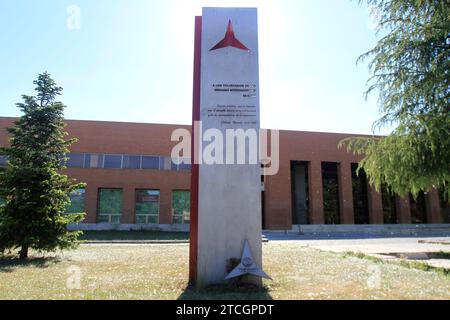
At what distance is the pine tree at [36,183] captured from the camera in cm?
1220

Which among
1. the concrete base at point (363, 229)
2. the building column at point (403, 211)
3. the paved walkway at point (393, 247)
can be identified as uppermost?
the building column at point (403, 211)

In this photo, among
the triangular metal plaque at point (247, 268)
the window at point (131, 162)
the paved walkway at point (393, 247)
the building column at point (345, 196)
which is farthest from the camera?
the building column at point (345, 196)

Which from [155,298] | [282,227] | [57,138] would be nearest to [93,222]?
[282,227]

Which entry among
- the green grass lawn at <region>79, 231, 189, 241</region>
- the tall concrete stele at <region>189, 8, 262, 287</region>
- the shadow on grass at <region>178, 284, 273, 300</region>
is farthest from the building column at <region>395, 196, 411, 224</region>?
the shadow on grass at <region>178, 284, 273, 300</region>

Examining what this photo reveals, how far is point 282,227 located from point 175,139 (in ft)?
44.9

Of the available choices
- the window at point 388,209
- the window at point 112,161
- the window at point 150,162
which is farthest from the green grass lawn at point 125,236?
the window at point 388,209

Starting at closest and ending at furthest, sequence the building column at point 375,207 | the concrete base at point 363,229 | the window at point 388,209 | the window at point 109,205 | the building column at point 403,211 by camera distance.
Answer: the window at point 109,205
the concrete base at point 363,229
the building column at point 375,207
the building column at point 403,211
the window at point 388,209

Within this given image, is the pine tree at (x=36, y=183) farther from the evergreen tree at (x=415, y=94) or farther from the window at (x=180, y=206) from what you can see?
the window at (x=180, y=206)

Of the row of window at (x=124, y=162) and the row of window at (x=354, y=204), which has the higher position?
the row of window at (x=124, y=162)

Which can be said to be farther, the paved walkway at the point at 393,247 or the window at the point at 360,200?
the window at the point at 360,200

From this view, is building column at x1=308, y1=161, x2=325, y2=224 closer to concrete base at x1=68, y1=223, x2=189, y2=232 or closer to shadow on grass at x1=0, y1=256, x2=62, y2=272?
concrete base at x1=68, y1=223, x2=189, y2=232

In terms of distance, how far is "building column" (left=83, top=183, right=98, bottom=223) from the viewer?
34656mm

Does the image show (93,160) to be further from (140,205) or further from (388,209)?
(388,209)

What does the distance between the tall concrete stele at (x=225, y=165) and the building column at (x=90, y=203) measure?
28.6 m
